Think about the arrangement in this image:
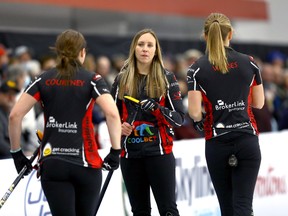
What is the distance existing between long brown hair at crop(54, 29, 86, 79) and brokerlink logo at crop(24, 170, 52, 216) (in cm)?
200

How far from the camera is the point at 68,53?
5113mm

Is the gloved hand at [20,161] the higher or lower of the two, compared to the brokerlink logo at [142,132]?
lower

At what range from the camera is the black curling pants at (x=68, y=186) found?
503 cm

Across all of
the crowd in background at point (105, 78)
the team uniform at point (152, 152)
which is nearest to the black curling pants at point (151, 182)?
the team uniform at point (152, 152)

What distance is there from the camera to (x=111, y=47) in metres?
13.9

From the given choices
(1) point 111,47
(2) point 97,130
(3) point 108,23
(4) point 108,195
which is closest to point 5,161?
(4) point 108,195

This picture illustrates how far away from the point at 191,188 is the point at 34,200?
2.05 meters

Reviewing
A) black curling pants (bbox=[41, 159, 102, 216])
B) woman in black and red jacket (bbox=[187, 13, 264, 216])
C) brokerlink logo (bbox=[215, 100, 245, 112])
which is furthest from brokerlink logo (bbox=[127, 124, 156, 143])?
black curling pants (bbox=[41, 159, 102, 216])

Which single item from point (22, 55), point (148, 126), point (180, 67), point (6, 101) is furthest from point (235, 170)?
point (180, 67)

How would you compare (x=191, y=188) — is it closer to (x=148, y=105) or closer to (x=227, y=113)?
(x=227, y=113)

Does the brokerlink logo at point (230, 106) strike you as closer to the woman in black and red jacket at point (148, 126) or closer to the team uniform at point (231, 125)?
the team uniform at point (231, 125)

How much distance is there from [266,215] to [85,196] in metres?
4.34

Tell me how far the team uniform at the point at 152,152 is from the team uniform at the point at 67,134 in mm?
936

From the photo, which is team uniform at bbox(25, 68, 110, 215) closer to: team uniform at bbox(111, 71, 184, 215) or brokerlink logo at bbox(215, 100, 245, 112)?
team uniform at bbox(111, 71, 184, 215)
